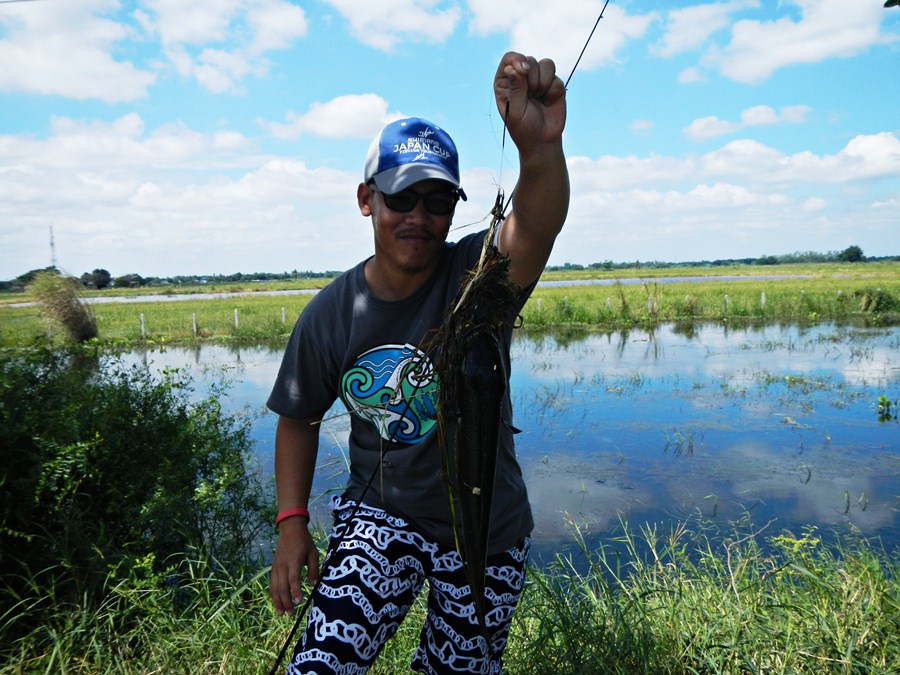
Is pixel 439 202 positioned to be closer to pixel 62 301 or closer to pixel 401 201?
pixel 401 201

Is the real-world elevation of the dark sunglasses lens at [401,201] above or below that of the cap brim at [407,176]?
below

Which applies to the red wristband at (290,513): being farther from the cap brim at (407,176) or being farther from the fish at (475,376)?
the cap brim at (407,176)

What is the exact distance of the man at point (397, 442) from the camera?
1.94 meters

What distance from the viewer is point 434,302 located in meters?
2.10

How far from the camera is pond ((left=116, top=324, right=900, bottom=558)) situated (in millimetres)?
7516

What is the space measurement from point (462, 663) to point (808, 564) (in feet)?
10.8

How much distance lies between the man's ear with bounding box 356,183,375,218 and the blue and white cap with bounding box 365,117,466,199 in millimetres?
40

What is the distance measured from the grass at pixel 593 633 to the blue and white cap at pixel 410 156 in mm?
2164

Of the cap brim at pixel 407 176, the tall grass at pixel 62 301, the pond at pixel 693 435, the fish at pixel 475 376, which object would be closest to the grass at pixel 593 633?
→ the pond at pixel 693 435

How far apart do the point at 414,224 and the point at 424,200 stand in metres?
0.08

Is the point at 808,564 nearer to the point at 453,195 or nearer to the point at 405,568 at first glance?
the point at 405,568

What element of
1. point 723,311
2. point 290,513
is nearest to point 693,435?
Result: point 290,513

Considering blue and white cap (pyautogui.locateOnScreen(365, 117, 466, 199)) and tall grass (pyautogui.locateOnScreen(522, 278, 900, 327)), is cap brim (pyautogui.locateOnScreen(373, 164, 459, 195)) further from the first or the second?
tall grass (pyautogui.locateOnScreen(522, 278, 900, 327))

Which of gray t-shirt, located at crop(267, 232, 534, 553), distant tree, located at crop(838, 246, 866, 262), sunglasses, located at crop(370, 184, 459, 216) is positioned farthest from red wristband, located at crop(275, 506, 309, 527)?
distant tree, located at crop(838, 246, 866, 262)
